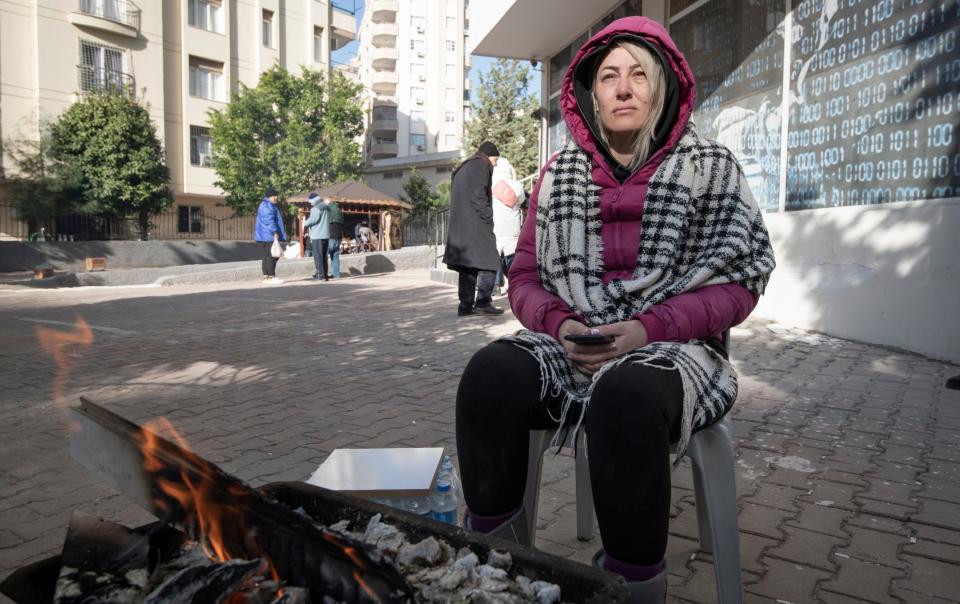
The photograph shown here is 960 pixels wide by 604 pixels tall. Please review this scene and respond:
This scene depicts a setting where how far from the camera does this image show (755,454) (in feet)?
11.6

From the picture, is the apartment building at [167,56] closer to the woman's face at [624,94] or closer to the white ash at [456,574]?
the woman's face at [624,94]

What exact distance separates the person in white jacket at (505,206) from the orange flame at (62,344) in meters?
4.82

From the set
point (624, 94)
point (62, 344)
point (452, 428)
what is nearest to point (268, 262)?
point (62, 344)

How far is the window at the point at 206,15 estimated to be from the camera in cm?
3297

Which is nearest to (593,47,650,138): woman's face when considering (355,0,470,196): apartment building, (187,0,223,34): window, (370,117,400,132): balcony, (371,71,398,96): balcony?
(187,0,223,34): window

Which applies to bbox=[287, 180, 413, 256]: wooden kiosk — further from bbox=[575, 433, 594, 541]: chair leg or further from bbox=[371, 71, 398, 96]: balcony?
bbox=[371, 71, 398, 96]: balcony

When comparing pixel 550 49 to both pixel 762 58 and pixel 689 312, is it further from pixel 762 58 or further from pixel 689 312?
pixel 689 312

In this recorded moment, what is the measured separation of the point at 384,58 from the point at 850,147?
68.6 meters

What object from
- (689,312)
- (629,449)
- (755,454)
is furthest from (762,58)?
(629,449)

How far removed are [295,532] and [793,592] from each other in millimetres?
1653

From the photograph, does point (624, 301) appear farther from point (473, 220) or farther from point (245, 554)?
point (473, 220)

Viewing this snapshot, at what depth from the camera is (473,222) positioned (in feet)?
27.3

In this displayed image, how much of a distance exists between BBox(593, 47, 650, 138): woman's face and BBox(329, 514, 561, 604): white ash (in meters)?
1.38

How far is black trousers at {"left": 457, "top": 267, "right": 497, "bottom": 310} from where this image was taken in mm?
8711
